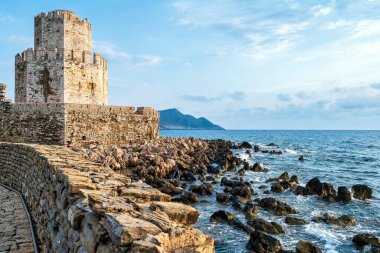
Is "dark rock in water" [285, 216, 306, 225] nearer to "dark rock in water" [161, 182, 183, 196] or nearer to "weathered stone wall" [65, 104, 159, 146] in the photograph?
"dark rock in water" [161, 182, 183, 196]

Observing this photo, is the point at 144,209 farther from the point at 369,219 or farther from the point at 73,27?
the point at 73,27

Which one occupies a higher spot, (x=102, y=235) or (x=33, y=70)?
(x=33, y=70)

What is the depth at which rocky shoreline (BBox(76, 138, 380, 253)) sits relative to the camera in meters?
10.2

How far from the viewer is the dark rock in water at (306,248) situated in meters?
9.16

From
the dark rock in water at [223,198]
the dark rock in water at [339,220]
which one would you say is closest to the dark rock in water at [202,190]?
the dark rock in water at [223,198]

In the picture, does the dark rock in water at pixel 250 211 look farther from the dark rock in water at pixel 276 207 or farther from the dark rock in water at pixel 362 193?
the dark rock in water at pixel 362 193

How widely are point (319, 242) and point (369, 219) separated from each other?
4238mm

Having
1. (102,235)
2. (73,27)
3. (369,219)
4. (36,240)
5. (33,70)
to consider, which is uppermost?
(73,27)

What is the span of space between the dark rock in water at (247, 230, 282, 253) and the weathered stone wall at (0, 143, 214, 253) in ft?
17.7

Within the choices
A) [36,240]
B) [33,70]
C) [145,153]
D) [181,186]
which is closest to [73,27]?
[33,70]

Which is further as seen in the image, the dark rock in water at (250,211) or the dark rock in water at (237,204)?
the dark rock in water at (237,204)

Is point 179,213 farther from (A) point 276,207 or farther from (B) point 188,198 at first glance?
(B) point 188,198

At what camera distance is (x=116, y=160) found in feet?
63.6

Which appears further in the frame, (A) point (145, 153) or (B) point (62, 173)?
(A) point (145, 153)
